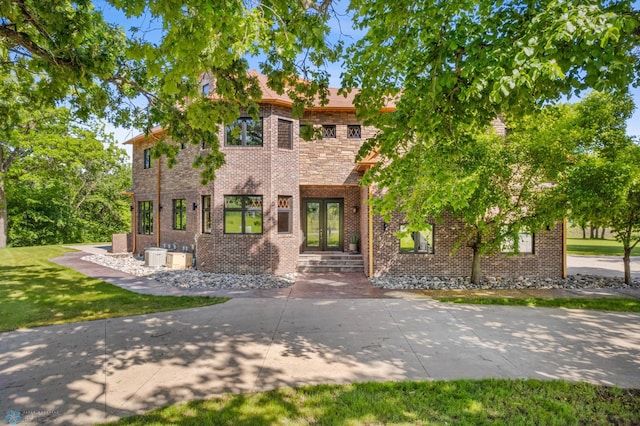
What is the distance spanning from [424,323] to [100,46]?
26.0ft

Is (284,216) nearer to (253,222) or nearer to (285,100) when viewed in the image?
(253,222)

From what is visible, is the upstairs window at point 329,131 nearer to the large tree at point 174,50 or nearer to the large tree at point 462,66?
the large tree at point 174,50

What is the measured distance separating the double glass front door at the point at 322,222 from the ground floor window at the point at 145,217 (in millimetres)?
8411

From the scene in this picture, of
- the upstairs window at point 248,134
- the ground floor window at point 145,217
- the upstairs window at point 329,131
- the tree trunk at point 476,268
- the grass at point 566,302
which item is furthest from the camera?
the ground floor window at point 145,217

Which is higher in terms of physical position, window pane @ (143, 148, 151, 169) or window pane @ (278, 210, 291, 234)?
window pane @ (143, 148, 151, 169)

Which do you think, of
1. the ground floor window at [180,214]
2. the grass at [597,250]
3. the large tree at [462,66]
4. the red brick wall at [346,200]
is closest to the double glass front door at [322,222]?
the red brick wall at [346,200]

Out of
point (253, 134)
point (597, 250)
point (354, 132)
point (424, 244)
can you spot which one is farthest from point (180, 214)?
point (597, 250)

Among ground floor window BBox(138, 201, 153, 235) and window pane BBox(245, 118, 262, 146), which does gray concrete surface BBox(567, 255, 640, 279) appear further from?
ground floor window BBox(138, 201, 153, 235)

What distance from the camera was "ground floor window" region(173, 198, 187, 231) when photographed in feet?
49.5

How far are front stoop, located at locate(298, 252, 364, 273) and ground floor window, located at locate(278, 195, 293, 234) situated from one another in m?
1.38

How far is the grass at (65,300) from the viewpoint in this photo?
7074mm

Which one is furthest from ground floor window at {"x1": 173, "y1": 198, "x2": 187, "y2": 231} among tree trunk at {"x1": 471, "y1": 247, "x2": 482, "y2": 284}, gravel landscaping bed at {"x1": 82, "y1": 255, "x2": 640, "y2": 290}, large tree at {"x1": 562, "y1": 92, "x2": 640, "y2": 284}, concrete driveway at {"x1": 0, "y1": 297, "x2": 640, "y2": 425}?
large tree at {"x1": 562, "y1": 92, "x2": 640, "y2": 284}

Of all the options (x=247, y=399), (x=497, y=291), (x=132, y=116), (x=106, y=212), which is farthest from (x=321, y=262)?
(x=106, y=212)

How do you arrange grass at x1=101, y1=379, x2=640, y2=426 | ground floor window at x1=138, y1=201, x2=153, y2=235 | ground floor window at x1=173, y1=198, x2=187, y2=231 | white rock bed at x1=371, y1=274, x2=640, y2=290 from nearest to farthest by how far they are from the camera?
grass at x1=101, y1=379, x2=640, y2=426
white rock bed at x1=371, y1=274, x2=640, y2=290
ground floor window at x1=173, y1=198, x2=187, y2=231
ground floor window at x1=138, y1=201, x2=153, y2=235
